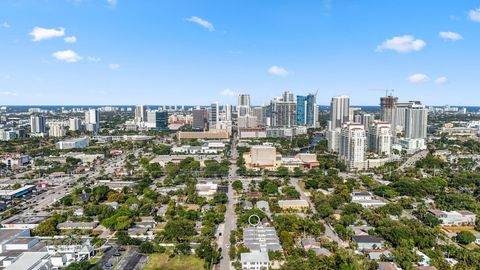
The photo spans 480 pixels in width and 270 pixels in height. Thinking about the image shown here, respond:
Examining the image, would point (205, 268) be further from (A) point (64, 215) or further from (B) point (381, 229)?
(A) point (64, 215)

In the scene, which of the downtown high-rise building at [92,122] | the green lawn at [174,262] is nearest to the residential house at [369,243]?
the green lawn at [174,262]

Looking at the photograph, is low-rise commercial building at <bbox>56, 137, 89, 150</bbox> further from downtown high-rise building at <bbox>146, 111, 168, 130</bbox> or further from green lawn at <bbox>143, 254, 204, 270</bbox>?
green lawn at <bbox>143, 254, 204, 270</bbox>

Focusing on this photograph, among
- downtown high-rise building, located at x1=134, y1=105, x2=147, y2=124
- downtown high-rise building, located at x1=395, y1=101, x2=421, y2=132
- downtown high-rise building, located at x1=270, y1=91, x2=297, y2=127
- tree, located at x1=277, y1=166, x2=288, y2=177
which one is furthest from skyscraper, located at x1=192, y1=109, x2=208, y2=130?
tree, located at x1=277, y1=166, x2=288, y2=177

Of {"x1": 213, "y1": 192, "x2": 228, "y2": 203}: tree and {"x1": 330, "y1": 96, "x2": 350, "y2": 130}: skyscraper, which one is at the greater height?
{"x1": 330, "y1": 96, "x2": 350, "y2": 130}: skyscraper

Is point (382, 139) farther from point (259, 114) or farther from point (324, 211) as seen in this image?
point (259, 114)

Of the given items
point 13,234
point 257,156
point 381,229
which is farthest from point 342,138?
point 13,234

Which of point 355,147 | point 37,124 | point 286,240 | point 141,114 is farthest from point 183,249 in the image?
point 141,114
